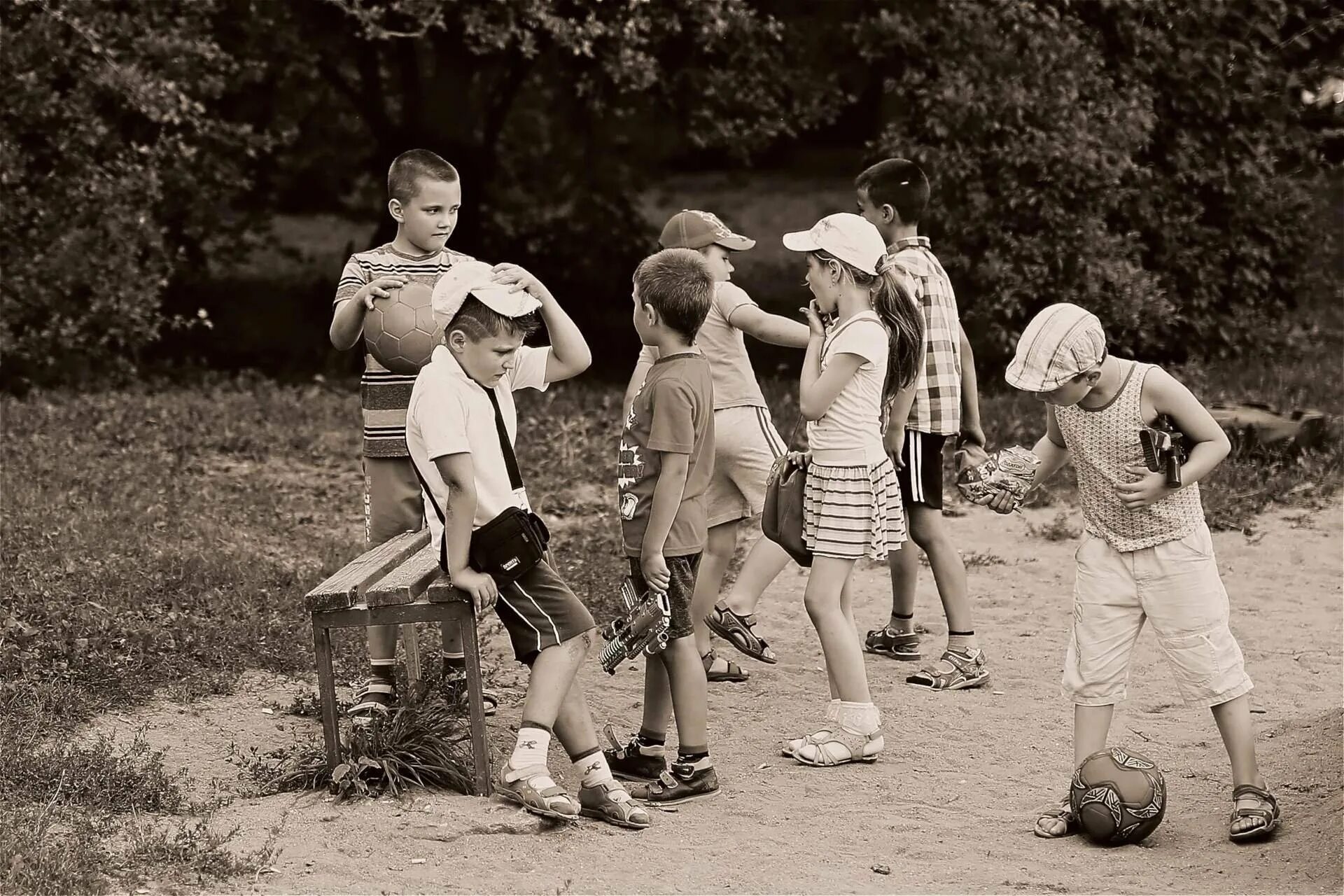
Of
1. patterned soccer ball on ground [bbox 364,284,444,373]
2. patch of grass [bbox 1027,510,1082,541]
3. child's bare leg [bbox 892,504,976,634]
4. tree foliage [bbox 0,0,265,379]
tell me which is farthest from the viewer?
tree foliage [bbox 0,0,265,379]

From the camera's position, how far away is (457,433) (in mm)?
4336

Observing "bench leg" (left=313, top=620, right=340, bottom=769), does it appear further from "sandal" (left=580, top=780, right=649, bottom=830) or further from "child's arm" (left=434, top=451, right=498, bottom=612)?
"sandal" (left=580, top=780, right=649, bottom=830)

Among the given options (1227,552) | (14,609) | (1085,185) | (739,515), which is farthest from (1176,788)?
(1085,185)

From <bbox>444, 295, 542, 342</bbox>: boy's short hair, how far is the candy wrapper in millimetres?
1460

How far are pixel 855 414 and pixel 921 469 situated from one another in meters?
0.89

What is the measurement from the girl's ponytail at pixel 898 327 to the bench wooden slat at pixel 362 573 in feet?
5.60

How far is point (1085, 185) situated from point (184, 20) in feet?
22.0

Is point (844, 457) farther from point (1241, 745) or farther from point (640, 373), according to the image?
point (1241, 745)

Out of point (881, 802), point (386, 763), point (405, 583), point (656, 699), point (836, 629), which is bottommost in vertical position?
point (881, 802)

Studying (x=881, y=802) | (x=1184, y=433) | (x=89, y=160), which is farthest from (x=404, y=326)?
(x=89, y=160)

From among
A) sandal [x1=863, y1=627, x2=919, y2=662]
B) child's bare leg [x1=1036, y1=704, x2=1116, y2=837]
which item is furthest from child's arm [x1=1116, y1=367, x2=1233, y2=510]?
sandal [x1=863, y1=627, x2=919, y2=662]

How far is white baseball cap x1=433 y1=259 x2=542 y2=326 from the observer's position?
4434 mm

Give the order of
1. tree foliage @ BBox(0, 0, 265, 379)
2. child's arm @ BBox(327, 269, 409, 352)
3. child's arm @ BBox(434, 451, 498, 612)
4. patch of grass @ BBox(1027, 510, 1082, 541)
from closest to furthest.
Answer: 1. child's arm @ BBox(434, 451, 498, 612)
2. child's arm @ BBox(327, 269, 409, 352)
3. patch of grass @ BBox(1027, 510, 1082, 541)
4. tree foliage @ BBox(0, 0, 265, 379)

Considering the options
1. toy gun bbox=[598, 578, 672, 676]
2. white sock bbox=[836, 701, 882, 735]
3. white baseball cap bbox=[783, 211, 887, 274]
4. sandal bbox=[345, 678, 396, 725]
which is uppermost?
white baseball cap bbox=[783, 211, 887, 274]
